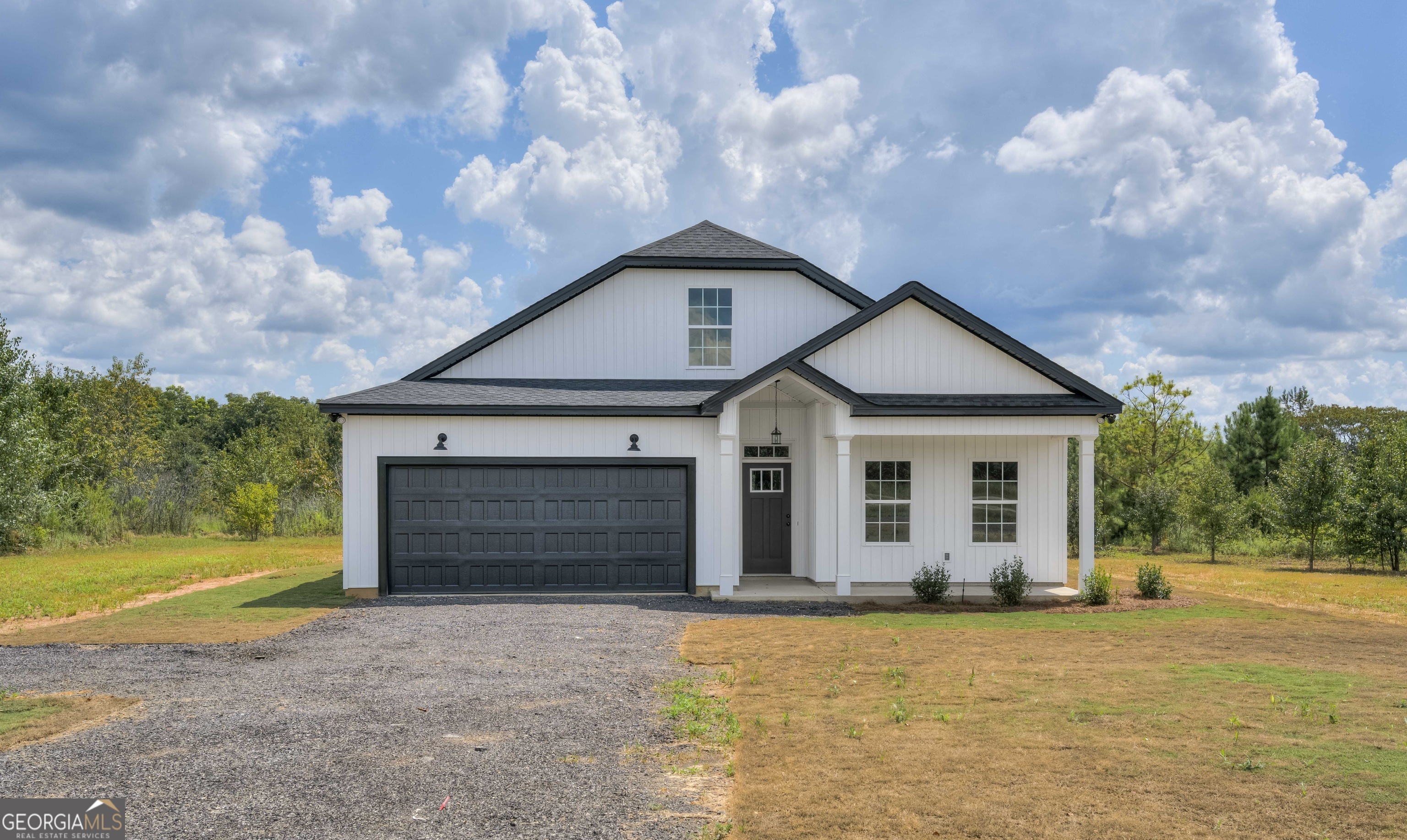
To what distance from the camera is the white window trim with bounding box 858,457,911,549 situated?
15023 millimetres

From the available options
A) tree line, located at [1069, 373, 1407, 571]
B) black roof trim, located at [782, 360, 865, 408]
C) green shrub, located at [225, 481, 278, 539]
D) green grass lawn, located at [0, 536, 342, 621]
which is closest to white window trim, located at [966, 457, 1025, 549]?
black roof trim, located at [782, 360, 865, 408]

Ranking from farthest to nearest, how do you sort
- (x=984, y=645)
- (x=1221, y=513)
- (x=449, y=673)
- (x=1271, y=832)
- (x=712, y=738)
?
(x=1221, y=513), (x=984, y=645), (x=449, y=673), (x=712, y=738), (x=1271, y=832)

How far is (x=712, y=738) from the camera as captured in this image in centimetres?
635

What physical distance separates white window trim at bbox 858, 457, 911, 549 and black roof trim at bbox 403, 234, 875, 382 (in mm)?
3003

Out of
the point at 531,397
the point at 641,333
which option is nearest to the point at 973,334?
the point at 641,333

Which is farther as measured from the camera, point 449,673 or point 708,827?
point 449,673

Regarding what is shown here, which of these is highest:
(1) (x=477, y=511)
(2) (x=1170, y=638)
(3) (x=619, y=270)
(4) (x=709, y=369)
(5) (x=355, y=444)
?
(3) (x=619, y=270)

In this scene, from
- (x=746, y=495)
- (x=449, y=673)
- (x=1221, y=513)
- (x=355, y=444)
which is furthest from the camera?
(x=1221, y=513)

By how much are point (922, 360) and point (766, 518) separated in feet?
13.3

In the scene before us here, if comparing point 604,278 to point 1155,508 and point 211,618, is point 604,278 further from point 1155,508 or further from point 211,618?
point 1155,508

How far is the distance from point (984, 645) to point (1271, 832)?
17.5ft

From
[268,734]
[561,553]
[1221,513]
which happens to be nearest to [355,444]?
[561,553]

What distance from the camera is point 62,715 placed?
22.7 feet

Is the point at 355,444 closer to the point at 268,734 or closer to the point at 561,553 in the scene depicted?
the point at 561,553
